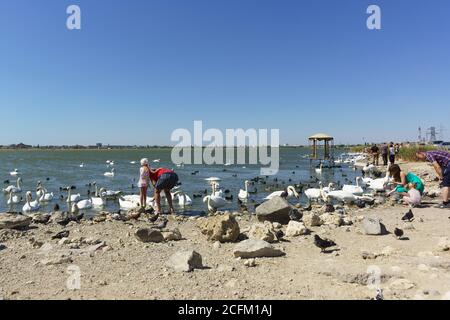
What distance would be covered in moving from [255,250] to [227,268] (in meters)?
0.81

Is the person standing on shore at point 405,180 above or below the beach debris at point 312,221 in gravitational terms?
above

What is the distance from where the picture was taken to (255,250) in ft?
23.0

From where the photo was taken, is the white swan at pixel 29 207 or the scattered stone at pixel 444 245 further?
the white swan at pixel 29 207

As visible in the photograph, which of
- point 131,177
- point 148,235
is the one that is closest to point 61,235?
point 148,235

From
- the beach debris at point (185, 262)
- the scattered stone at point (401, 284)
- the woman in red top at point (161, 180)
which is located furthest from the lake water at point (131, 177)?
the scattered stone at point (401, 284)

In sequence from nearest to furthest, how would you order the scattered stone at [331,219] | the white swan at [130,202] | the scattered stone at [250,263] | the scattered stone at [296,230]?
the scattered stone at [250,263], the scattered stone at [296,230], the scattered stone at [331,219], the white swan at [130,202]

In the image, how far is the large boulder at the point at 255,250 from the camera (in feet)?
23.0

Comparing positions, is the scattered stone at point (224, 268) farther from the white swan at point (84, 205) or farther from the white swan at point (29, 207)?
the white swan at point (29, 207)

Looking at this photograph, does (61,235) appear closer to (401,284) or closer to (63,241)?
(63,241)

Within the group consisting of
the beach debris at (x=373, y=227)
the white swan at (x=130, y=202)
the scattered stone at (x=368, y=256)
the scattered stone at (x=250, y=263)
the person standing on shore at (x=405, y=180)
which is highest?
the person standing on shore at (x=405, y=180)

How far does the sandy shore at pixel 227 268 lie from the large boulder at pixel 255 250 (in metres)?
0.15

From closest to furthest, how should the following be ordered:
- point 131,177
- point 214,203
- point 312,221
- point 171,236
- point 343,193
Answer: point 171,236 → point 312,221 → point 343,193 → point 214,203 → point 131,177

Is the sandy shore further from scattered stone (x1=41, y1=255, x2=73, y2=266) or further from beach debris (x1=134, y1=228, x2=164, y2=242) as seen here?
beach debris (x1=134, y1=228, x2=164, y2=242)
